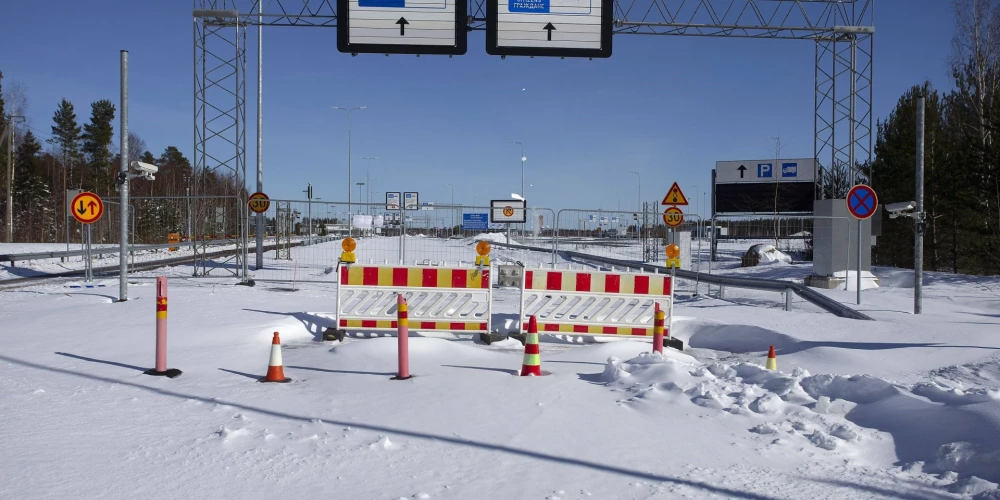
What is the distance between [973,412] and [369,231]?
1949cm

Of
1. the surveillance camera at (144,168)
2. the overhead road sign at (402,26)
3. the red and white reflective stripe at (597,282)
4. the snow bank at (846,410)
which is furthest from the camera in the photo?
the overhead road sign at (402,26)

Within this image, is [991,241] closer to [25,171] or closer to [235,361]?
[235,361]

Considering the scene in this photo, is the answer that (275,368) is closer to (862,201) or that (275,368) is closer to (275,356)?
(275,356)

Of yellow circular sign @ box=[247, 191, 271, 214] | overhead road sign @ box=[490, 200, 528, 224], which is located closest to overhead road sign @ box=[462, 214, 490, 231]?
overhead road sign @ box=[490, 200, 528, 224]

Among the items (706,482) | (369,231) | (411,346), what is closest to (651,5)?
(369,231)

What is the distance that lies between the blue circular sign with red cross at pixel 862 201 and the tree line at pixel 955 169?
Result: 41.0 feet

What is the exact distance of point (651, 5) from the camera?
18500mm

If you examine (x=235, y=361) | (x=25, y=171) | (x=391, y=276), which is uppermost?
(x=25, y=171)

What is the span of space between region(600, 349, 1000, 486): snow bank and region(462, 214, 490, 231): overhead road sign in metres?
16.3

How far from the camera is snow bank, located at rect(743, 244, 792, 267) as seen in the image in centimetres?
3803

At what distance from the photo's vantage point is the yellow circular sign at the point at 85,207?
1452 cm

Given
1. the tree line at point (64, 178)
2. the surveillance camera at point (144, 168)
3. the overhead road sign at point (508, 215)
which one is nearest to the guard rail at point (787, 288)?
the overhead road sign at point (508, 215)

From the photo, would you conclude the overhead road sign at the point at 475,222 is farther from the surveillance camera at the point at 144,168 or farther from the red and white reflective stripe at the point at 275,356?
the red and white reflective stripe at the point at 275,356

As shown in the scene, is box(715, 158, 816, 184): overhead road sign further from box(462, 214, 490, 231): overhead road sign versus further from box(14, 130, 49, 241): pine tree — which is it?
box(14, 130, 49, 241): pine tree
